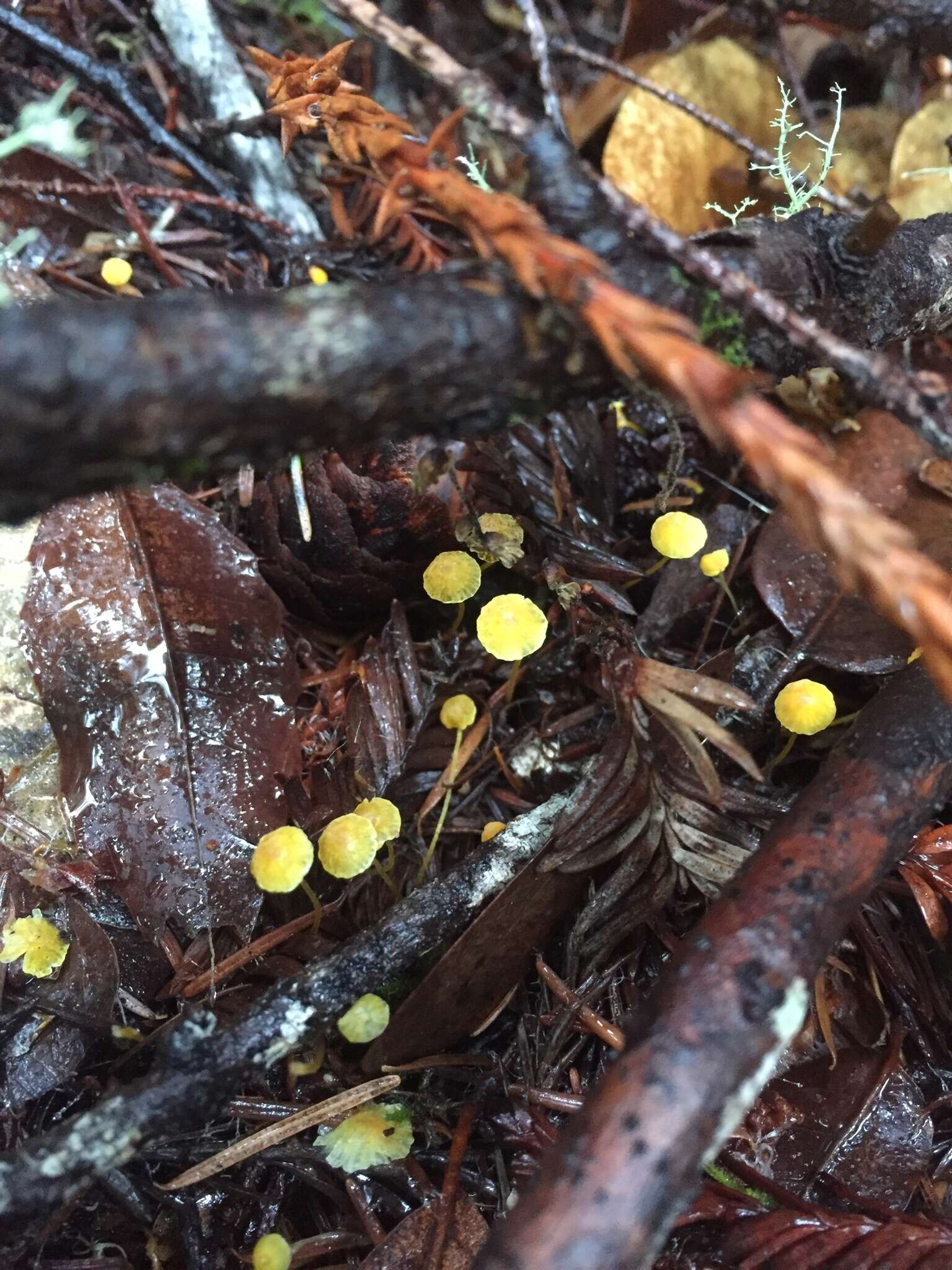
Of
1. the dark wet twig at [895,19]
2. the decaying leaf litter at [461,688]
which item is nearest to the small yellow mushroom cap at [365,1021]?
the decaying leaf litter at [461,688]

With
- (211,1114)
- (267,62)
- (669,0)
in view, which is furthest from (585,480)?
(669,0)

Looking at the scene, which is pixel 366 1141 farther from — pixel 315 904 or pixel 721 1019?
pixel 721 1019

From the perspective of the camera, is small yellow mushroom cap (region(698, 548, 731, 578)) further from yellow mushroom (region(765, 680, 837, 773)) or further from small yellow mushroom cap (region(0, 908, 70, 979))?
small yellow mushroom cap (region(0, 908, 70, 979))

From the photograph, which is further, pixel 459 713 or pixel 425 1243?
pixel 459 713

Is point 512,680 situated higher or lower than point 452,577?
lower

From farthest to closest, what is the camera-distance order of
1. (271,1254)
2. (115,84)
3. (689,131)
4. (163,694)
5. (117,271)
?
(689,131)
(115,84)
(117,271)
(163,694)
(271,1254)

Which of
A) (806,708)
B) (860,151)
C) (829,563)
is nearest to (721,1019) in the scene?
(806,708)

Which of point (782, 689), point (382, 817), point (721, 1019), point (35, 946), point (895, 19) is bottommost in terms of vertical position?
point (35, 946)
